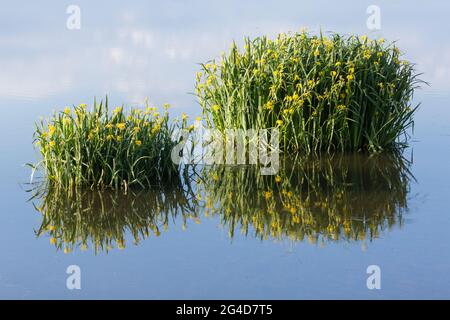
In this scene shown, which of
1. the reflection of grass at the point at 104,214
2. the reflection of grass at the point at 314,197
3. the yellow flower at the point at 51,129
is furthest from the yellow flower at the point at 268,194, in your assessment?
the yellow flower at the point at 51,129

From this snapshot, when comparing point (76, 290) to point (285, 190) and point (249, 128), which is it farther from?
point (249, 128)

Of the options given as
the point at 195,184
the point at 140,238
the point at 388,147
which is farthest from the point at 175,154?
the point at 388,147

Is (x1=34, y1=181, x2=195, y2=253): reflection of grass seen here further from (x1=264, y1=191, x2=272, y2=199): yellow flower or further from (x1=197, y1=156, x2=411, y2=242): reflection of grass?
(x1=264, y1=191, x2=272, y2=199): yellow flower

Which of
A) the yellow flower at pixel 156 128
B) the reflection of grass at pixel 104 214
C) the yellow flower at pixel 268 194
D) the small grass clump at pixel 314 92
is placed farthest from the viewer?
the small grass clump at pixel 314 92

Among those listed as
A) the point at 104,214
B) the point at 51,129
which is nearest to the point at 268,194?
the point at 104,214

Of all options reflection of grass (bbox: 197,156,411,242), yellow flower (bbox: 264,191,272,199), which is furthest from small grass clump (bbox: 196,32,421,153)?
yellow flower (bbox: 264,191,272,199)

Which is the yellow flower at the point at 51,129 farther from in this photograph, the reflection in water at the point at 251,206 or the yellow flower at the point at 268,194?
the yellow flower at the point at 268,194

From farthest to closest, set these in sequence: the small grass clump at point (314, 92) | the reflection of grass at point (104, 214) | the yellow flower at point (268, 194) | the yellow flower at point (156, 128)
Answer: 1. the small grass clump at point (314, 92)
2. the yellow flower at point (156, 128)
3. the yellow flower at point (268, 194)
4. the reflection of grass at point (104, 214)

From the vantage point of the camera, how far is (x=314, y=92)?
988 centimetres

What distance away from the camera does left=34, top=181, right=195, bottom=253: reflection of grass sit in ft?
22.2

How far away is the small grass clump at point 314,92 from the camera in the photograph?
393 inches

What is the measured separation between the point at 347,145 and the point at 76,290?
5924 millimetres

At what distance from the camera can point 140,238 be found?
6.73 metres

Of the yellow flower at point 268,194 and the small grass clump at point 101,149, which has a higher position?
the small grass clump at point 101,149
